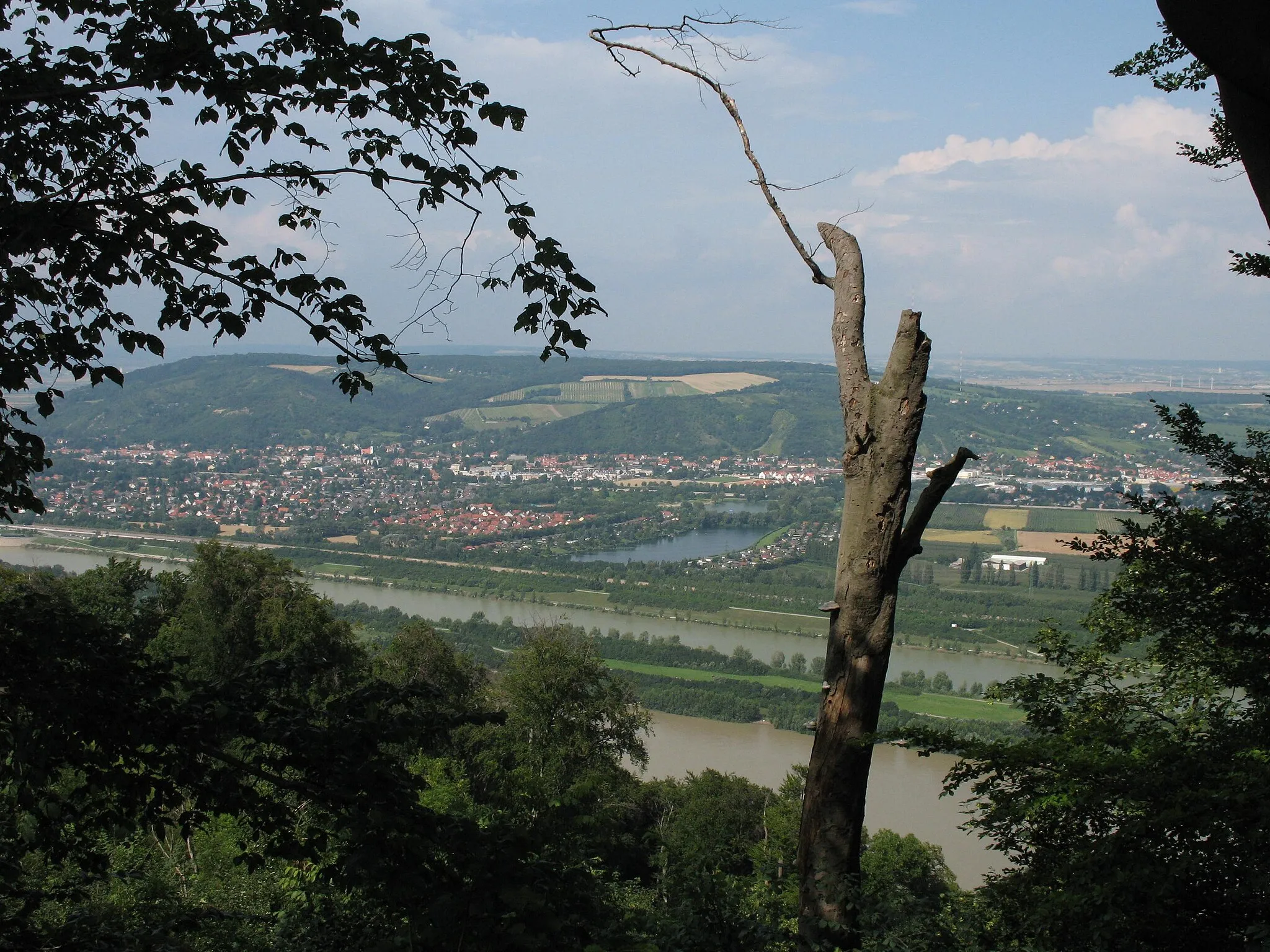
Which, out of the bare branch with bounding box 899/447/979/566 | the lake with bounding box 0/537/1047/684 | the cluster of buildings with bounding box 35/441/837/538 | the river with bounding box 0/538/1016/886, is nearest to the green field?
the lake with bounding box 0/537/1047/684

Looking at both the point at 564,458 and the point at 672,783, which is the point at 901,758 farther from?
the point at 564,458

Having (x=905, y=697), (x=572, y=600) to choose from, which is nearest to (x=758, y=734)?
(x=905, y=697)

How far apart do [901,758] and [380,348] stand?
1676cm

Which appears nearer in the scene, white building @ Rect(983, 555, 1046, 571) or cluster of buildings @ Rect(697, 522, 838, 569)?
white building @ Rect(983, 555, 1046, 571)

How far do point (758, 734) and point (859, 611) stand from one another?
57.7 feet

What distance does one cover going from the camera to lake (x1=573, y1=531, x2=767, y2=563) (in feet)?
144

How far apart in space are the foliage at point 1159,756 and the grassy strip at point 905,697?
11787 mm

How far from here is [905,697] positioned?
67.6 feet

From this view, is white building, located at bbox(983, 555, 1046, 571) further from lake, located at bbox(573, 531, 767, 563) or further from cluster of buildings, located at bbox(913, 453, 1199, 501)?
Answer: lake, located at bbox(573, 531, 767, 563)

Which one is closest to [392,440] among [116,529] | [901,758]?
[116,529]

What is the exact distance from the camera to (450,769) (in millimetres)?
10273

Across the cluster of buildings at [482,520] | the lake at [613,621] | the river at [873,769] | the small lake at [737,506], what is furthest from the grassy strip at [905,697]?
the small lake at [737,506]

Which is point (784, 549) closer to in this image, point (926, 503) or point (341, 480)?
point (341, 480)

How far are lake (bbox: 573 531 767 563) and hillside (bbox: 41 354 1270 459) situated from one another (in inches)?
573
